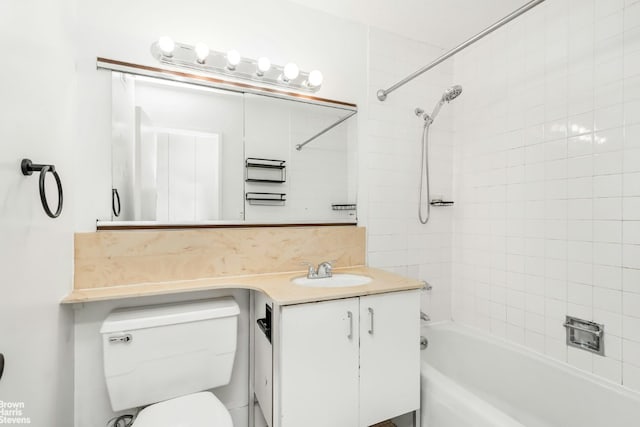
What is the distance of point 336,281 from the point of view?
1706mm

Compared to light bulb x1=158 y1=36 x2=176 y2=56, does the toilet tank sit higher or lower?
lower

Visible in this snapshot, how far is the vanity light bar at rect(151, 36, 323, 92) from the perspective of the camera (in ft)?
4.74

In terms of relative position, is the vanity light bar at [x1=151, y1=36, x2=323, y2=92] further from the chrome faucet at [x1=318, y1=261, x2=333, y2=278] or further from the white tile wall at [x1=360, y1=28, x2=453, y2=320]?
the chrome faucet at [x1=318, y1=261, x2=333, y2=278]

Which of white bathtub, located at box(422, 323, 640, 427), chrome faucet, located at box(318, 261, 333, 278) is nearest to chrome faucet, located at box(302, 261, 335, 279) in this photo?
chrome faucet, located at box(318, 261, 333, 278)

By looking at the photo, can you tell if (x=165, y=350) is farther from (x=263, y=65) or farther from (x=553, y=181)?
(x=553, y=181)

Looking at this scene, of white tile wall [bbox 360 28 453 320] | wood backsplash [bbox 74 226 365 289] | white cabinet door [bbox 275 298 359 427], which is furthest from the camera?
white tile wall [bbox 360 28 453 320]

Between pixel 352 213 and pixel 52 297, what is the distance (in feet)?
4.95

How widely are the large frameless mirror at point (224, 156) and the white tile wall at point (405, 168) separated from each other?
18cm

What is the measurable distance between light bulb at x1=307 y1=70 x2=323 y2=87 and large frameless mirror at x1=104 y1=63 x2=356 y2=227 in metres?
0.11

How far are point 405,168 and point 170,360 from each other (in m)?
1.78

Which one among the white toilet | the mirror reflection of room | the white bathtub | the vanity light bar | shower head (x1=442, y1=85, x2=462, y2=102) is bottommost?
the white bathtub

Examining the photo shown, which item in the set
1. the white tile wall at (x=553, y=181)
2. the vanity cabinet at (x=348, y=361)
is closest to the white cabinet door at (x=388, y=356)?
the vanity cabinet at (x=348, y=361)

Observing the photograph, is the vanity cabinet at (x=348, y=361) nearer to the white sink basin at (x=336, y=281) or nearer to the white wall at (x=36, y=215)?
the white sink basin at (x=336, y=281)

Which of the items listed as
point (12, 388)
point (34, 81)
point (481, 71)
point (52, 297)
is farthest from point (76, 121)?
point (481, 71)
